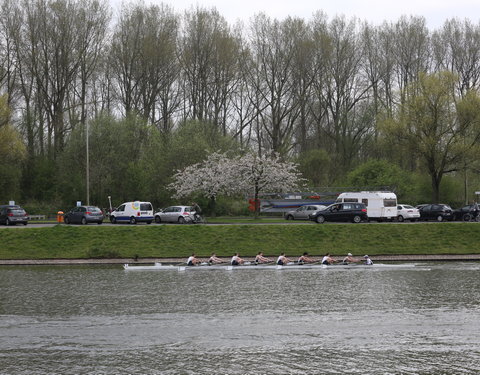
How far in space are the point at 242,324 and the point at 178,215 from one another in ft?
112

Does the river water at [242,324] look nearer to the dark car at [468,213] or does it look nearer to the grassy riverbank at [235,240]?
the grassy riverbank at [235,240]

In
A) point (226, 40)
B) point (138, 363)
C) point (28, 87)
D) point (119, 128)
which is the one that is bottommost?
point (138, 363)

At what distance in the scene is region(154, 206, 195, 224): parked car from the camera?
178 feet

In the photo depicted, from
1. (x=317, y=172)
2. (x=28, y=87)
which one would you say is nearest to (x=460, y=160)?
(x=317, y=172)

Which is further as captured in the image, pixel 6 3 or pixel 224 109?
pixel 224 109

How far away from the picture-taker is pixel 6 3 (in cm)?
7000

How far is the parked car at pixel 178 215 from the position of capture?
54.1 meters

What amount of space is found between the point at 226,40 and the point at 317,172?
61.7ft

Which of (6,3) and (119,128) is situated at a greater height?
(6,3)

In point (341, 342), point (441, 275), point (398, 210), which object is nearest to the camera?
point (341, 342)

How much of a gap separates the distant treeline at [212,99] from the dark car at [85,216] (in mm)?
13944

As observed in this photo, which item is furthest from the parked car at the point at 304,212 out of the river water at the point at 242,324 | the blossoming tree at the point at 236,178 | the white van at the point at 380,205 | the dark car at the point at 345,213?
the river water at the point at 242,324

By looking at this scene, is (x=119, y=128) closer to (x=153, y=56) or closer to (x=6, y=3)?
(x=153, y=56)

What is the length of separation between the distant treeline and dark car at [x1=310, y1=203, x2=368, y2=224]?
59.6ft
